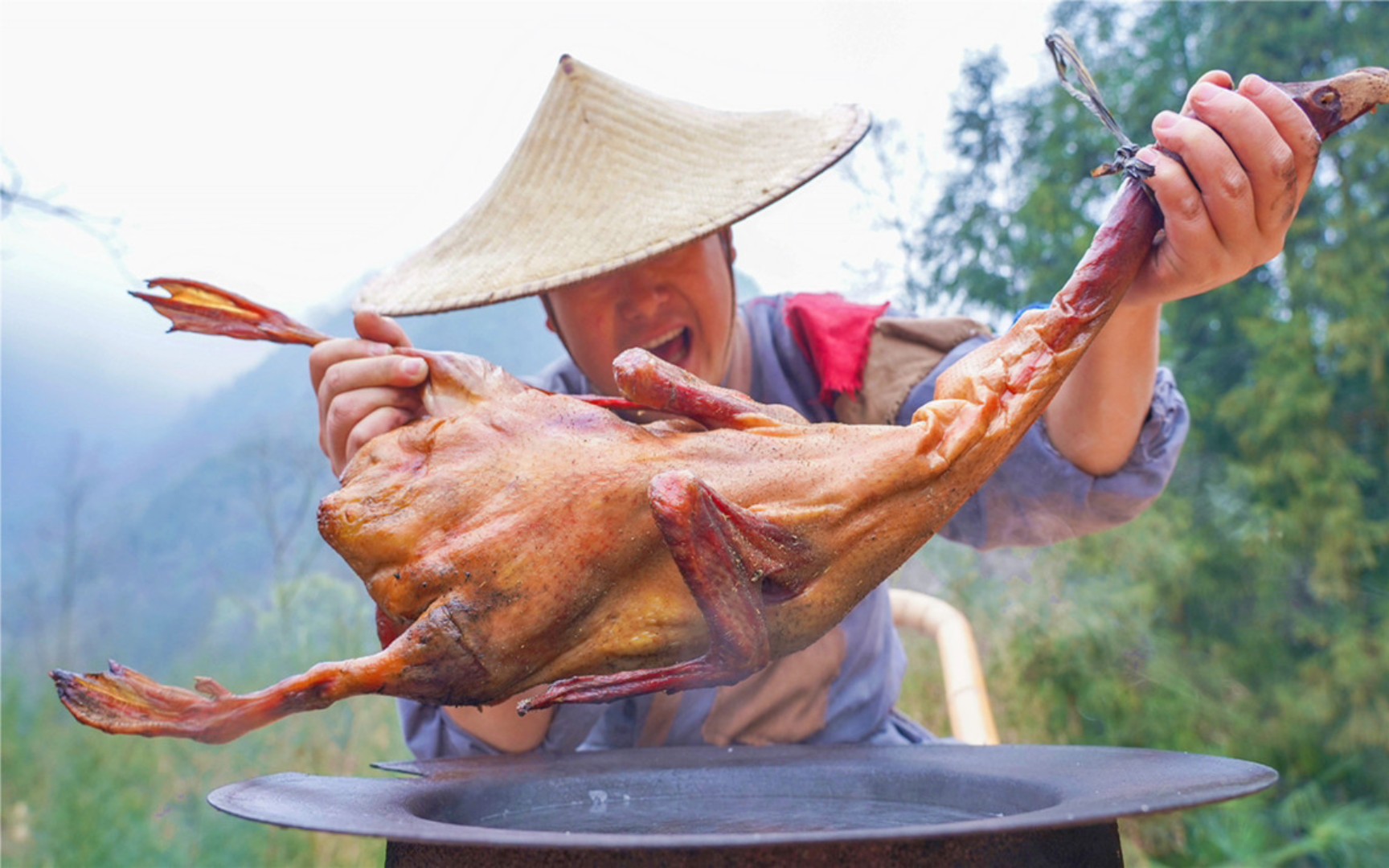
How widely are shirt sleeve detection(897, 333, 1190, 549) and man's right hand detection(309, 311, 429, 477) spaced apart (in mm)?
1228

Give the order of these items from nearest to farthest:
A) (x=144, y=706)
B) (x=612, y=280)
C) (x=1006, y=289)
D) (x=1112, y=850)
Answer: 1. (x=1112, y=850)
2. (x=144, y=706)
3. (x=612, y=280)
4. (x=1006, y=289)

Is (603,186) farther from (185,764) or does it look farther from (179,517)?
(179,517)

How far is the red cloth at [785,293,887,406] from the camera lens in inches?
96.7

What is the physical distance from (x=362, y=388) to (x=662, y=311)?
2.33ft

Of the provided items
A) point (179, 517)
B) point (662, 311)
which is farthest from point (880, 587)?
point (179, 517)

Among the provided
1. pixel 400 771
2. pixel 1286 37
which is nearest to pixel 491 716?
pixel 400 771

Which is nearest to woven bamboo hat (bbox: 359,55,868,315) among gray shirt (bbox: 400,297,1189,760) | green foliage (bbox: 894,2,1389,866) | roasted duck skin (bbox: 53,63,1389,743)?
roasted duck skin (bbox: 53,63,1389,743)

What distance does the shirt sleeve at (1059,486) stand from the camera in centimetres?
215

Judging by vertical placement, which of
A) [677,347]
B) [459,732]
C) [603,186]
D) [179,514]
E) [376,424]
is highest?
[603,186]

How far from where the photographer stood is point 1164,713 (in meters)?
6.08

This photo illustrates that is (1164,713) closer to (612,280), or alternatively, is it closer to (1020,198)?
(1020,198)

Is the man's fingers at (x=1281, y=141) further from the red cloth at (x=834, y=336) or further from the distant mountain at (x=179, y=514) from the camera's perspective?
the distant mountain at (x=179, y=514)

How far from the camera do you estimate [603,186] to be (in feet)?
7.04

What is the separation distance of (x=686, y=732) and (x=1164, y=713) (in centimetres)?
470
